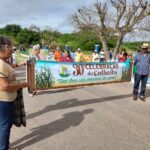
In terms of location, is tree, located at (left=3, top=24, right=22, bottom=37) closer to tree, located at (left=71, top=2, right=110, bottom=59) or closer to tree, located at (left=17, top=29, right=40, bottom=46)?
tree, located at (left=17, top=29, right=40, bottom=46)

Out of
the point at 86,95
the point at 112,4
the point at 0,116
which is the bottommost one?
the point at 86,95

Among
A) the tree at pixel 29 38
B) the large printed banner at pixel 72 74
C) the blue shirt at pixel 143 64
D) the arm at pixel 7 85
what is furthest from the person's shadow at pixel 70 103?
the tree at pixel 29 38

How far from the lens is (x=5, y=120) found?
4.50 meters

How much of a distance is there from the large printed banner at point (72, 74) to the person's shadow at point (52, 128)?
1.16 metres

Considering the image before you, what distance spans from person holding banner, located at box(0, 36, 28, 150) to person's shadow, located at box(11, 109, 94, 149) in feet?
3.21

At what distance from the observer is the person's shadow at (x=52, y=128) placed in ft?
18.8

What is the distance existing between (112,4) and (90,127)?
1787 centimetres

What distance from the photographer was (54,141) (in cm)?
574

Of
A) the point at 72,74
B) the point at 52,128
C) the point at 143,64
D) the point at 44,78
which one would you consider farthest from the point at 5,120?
the point at 143,64

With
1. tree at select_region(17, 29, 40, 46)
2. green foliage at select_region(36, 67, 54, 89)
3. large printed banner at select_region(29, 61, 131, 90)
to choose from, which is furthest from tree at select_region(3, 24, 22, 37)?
green foliage at select_region(36, 67, 54, 89)

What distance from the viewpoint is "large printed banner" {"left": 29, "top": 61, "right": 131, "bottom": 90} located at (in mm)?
8383

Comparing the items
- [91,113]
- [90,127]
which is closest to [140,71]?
[91,113]

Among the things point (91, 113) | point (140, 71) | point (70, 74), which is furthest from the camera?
point (140, 71)

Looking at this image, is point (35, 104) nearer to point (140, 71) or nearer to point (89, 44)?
point (140, 71)
